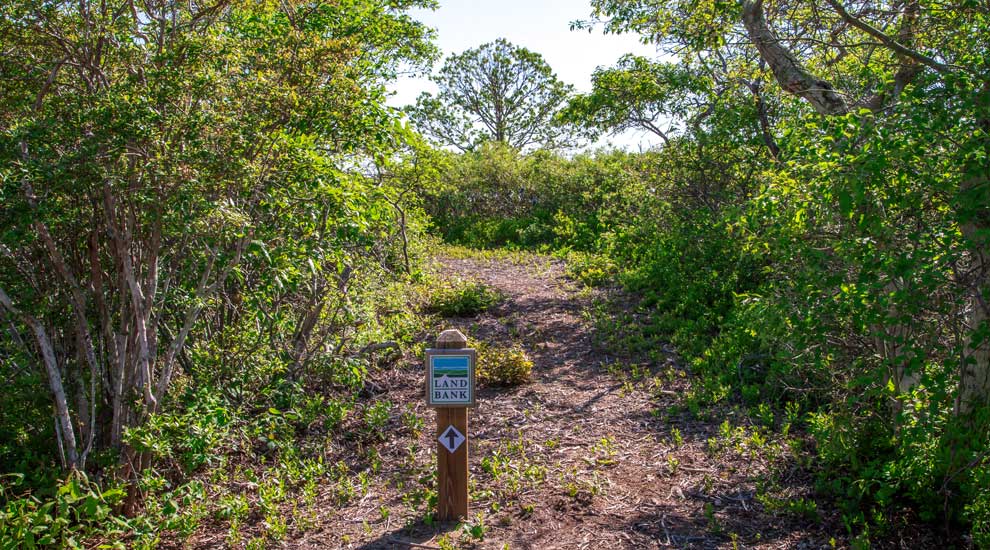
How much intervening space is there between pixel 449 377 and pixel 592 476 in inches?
59.6

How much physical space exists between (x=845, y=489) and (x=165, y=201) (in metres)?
4.58

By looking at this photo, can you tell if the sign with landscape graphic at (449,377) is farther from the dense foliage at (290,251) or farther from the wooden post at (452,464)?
the dense foliage at (290,251)

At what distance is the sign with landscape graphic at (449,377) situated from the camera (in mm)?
4492

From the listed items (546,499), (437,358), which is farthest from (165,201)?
(546,499)

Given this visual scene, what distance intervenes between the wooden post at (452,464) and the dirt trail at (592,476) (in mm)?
137

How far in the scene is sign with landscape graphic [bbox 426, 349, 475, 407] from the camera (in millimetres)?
4492

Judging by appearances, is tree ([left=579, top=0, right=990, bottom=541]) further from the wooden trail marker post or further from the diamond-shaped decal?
the diamond-shaped decal

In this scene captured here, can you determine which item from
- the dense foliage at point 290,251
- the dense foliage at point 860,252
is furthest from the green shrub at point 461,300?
the dense foliage at point 290,251

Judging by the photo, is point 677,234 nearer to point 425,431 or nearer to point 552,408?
point 552,408

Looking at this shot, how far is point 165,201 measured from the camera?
4281mm

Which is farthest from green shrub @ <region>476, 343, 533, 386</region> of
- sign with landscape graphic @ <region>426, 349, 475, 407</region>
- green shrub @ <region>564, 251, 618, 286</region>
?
green shrub @ <region>564, 251, 618, 286</region>

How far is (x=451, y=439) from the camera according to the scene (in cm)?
453

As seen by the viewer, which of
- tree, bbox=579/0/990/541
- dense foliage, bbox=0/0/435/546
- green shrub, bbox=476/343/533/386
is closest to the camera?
tree, bbox=579/0/990/541

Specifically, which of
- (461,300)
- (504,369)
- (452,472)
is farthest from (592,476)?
(461,300)
